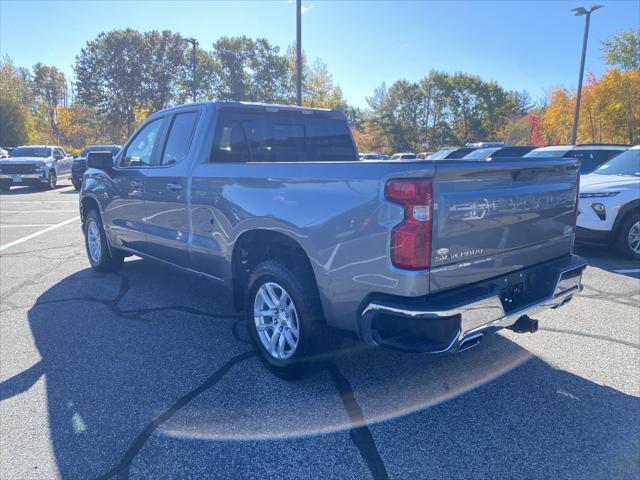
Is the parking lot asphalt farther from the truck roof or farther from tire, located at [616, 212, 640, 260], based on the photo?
tire, located at [616, 212, 640, 260]

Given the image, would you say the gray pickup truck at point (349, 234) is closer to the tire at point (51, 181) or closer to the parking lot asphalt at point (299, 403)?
the parking lot asphalt at point (299, 403)

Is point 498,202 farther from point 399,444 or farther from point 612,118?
point 612,118

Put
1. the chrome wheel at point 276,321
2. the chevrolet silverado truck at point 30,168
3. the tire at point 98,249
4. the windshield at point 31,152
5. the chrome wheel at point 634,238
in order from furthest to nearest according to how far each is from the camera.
A: the windshield at point 31,152
the chevrolet silverado truck at point 30,168
the chrome wheel at point 634,238
the tire at point 98,249
the chrome wheel at point 276,321

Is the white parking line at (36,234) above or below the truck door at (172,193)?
below

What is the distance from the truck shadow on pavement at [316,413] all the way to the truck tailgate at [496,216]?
0.89 metres

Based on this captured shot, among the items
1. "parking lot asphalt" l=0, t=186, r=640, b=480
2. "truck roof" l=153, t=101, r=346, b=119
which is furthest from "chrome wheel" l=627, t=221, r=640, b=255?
"truck roof" l=153, t=101, r=346, b=119

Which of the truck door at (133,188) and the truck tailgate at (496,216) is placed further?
the truck door at (133,188)

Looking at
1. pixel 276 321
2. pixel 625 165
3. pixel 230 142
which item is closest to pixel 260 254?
pixel 276 321

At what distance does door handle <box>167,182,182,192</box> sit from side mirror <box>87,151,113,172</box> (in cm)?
141

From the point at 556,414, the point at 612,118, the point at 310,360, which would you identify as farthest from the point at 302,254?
the point at 612,118

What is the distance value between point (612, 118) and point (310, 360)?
30.1 meters

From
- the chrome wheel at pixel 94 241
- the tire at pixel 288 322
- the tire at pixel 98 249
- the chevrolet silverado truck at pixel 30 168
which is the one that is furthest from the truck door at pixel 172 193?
the chevrolet silverado truck at pixel 30 168

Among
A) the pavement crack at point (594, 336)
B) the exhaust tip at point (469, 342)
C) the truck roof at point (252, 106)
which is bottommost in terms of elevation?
the pavement crack at point (594, 336)

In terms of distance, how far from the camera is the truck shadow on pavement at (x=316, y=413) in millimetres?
2621
